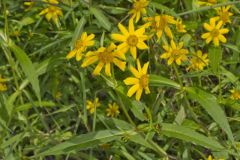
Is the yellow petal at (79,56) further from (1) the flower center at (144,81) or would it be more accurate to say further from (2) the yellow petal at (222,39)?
(2) the yellow petal at (222,39)

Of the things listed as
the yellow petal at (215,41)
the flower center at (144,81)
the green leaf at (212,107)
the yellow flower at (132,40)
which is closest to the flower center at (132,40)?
the yellow flower at (132,40)

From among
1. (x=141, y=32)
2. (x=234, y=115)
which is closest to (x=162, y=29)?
(x=141, y=32)

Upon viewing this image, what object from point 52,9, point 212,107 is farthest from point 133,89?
point 52,9

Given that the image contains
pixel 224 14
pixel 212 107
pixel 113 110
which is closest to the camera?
pixel 212 107

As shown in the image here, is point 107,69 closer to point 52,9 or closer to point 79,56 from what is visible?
point 79,56

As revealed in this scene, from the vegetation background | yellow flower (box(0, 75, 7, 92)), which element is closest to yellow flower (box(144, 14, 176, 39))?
the vegetation background

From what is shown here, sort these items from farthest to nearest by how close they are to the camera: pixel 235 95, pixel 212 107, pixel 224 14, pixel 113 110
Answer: pixel 113 110 → pixel 224 14 → pixel 235 95 → pixel 212 107

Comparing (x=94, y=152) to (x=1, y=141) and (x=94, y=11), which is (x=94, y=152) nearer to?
(x=1, y=141)
